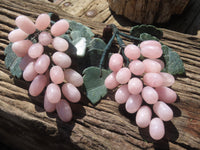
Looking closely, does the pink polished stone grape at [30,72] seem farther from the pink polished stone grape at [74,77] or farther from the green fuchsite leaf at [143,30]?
the green fuchsite leaf at [143,30]

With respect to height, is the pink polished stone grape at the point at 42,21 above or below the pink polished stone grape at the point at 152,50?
above

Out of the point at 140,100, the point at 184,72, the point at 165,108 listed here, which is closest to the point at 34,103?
the point at 140,100

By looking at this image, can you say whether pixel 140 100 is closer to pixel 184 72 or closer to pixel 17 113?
pixel 184 72

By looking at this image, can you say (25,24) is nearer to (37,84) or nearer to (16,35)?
(16,35)

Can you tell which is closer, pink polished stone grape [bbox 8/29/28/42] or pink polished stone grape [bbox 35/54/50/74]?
pink polished stone grape [bbox 35/54/50/74]

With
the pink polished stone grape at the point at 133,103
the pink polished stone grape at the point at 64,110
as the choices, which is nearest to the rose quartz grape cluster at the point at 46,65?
the pink polished stone grape at the point at 64,110

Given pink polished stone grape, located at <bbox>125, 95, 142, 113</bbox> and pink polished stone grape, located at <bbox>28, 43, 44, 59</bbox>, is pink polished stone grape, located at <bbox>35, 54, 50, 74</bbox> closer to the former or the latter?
pink polished stone grape, located at <bbox>28, 43, 44, 59</bbox>

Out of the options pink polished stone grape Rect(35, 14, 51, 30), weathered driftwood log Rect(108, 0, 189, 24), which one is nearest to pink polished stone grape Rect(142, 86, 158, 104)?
pink polished stone grape Rect(35, 14, 51, 30)
